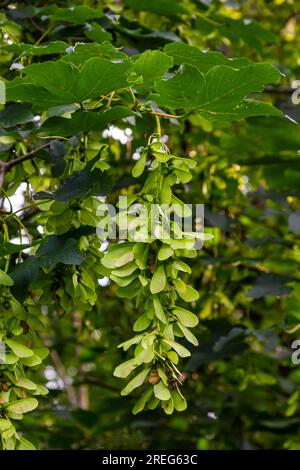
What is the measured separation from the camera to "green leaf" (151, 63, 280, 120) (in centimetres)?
106

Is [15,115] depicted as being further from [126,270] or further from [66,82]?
[126,270]

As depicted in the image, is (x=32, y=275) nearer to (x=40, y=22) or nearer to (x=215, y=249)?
(x=40, y=22)

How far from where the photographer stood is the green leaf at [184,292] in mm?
1058

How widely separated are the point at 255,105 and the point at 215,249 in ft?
3.84

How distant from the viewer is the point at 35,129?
4.14 feet

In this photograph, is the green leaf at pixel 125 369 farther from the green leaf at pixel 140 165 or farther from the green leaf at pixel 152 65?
the green leaf at pixel 152 65

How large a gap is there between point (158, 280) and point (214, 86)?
1.04ft

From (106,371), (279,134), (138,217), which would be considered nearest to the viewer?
(138,217)

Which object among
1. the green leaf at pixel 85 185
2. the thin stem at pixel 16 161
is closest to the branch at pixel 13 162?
the thin stem at pixel 16 161

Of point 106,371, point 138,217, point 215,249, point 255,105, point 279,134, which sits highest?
point 255,105

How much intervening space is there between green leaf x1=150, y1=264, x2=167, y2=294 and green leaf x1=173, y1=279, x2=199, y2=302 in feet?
0.14

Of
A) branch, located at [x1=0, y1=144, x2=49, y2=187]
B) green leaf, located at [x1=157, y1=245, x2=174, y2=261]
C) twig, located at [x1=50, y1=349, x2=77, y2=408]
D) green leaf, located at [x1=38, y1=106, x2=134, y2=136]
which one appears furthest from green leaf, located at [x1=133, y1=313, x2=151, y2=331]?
twig, located at [x1=50, y1=349, x2=77, y2=408]

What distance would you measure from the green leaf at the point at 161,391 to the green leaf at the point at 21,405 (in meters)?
0.20
